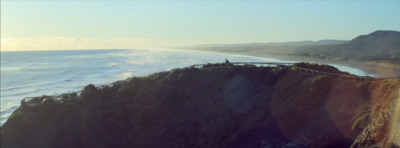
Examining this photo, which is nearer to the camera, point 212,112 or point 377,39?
point 212,112

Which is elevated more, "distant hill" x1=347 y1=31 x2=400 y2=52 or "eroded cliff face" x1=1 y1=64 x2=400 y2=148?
"distant hill" x1=347 y1=31 x2=400 y2=52

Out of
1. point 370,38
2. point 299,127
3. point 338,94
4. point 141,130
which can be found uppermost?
point 370,38

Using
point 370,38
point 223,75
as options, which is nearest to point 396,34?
point 370,38

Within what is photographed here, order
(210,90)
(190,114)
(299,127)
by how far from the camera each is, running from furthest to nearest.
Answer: (210,90)
(190,114)
(299,127)

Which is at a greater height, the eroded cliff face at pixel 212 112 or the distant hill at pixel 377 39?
the distant hill at pixel 377 39

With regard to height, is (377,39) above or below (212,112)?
above

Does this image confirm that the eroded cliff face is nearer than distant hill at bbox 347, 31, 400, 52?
Yes

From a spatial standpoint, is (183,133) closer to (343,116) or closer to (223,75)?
(223,75)

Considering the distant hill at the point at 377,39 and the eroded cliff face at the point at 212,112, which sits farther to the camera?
the distant hill at the point at 377,39
